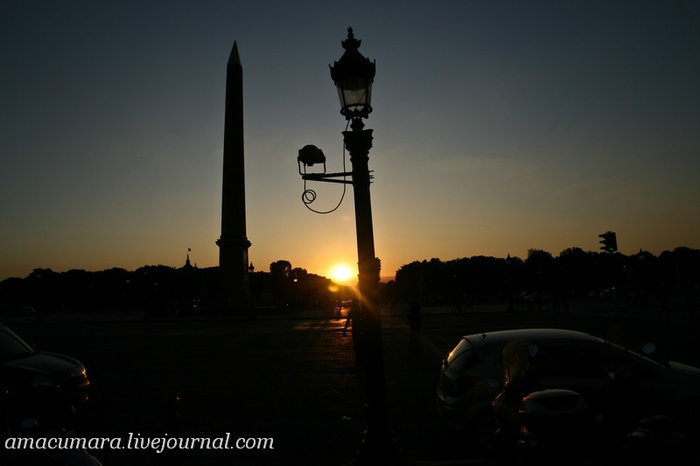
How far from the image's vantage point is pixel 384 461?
185 inches

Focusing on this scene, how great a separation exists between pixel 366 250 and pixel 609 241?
2351 cm

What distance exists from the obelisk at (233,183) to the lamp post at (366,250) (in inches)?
1313

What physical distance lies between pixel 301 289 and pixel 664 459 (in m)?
132

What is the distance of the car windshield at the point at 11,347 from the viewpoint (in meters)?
8.58

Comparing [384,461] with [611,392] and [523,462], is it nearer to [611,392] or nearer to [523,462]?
[523,462]

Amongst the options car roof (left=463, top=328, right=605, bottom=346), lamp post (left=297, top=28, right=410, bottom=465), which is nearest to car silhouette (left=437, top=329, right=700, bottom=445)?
car roof (left=463, top=328, right=605, bottom=346)

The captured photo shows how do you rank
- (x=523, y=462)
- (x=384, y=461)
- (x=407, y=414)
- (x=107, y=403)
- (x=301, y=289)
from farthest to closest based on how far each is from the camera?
(x=301, y=289)
(x=107, y=403)
(x=407, y=414)
(x=384, y=461)
(x=523, y=462)

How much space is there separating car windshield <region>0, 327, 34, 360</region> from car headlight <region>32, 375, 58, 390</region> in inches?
36.0

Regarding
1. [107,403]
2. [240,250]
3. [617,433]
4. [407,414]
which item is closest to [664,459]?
[617,433]

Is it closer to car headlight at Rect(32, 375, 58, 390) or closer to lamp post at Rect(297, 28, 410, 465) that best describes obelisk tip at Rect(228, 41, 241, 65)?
car headlight at Rect(32, 375, 58, 390)

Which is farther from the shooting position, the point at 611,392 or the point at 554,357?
the point at 554,357

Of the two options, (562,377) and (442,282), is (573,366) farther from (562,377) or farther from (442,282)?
(442,282)

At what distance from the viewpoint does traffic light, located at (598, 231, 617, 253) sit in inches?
987

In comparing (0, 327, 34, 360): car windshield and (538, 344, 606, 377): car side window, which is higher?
(0, 327, 34, 360): car windshield
